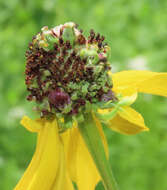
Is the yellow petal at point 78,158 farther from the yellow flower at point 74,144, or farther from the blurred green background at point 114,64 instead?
the blurred green background at point 114,64

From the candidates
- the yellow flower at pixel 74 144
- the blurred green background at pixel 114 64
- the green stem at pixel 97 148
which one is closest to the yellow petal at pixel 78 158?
the yellow flower at pixel 74 144

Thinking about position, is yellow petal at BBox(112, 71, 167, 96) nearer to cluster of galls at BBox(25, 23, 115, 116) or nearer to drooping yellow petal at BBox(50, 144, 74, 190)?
cluster of galls at BBox(25, 23, 115, 116)

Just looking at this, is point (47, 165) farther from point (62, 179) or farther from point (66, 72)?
point (66, 72)

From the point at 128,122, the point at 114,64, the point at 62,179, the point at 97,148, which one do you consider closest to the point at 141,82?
the point at 128,122

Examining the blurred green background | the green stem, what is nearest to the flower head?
the green stem

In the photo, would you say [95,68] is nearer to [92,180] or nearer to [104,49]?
[104,49]

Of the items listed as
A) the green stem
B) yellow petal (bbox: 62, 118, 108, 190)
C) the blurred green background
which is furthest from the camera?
the blurred green background

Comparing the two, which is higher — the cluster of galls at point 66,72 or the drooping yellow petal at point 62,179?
the cluster of galls at point 66,72
